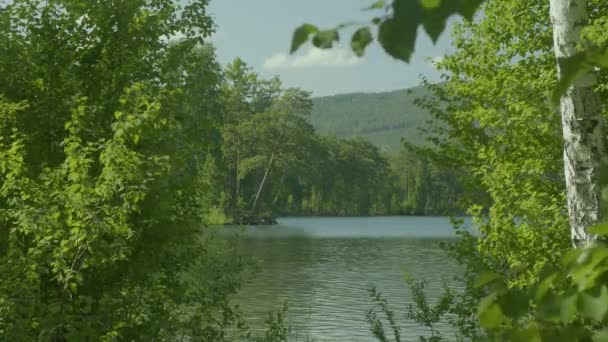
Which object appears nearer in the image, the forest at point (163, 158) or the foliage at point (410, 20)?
the foliage at point (410, 20)

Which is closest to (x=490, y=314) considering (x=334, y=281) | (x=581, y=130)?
(x=581, y=130)

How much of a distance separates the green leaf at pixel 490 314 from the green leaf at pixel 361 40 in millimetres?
619

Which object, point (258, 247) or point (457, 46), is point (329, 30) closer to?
A: point (457, 46)

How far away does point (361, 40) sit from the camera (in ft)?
5.49

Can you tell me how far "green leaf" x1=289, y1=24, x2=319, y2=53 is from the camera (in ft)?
5.42

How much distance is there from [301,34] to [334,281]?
2796cm

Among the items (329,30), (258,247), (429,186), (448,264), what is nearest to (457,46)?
(329,30)

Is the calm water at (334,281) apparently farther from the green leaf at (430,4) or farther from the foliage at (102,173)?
the green leaf at (430,4)

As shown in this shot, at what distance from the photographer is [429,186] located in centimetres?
14162

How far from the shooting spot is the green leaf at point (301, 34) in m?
1.65

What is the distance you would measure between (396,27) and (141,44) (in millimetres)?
8217

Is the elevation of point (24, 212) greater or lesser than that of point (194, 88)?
lesser

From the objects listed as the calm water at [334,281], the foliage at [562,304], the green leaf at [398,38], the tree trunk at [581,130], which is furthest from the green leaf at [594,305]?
the calm water at [334,281]

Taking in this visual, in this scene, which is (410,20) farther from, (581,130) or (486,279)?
(581,130)
